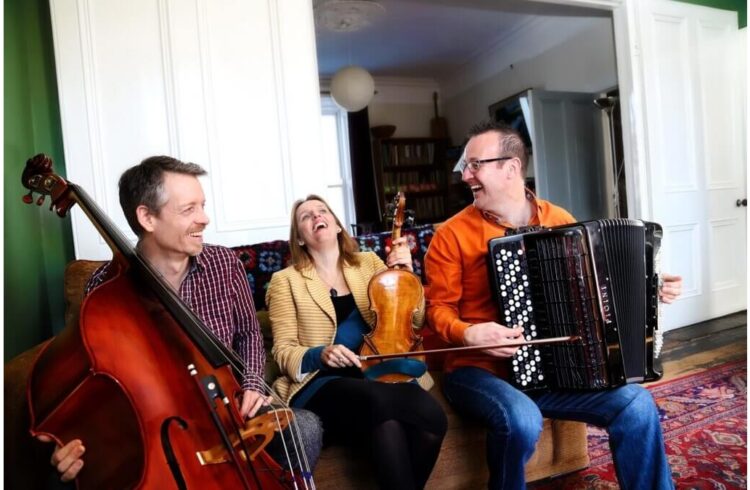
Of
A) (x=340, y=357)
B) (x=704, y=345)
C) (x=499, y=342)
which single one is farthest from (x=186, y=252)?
(x=704, y=345)

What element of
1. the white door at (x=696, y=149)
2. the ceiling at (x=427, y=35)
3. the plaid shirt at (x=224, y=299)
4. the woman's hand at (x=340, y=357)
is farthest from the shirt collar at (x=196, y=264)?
the white door at (x=696, y=149)

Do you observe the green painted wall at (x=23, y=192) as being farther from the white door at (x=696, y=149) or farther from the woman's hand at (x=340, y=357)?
the white door at (x=696, y=149)

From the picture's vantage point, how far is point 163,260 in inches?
49.7

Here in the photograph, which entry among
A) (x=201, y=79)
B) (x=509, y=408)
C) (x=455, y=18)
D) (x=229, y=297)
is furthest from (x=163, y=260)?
(x=455, y=18)

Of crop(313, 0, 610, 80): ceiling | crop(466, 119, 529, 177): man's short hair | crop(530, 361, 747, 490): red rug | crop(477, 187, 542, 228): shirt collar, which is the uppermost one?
crop(313, 0, 610, 80): ceiling

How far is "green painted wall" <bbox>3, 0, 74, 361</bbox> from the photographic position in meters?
1.40

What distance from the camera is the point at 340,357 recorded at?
50.9 inches

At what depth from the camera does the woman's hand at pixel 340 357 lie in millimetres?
1285

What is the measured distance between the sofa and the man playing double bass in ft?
0.58

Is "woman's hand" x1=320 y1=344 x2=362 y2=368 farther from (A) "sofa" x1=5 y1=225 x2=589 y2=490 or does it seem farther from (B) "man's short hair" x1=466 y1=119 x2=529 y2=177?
(B) "man's short hair" x1=466 y1=119 x2=529 y2=177

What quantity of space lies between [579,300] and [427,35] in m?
4.02

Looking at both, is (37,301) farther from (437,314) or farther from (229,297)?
(437,314)

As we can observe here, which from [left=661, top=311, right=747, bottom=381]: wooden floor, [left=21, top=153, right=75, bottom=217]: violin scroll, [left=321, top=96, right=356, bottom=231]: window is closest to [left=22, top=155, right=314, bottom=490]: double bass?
[left=21, top=153, right=75, bottom=217]: violin scroll

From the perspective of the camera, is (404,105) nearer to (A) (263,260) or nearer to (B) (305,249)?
(A) (263,260)
